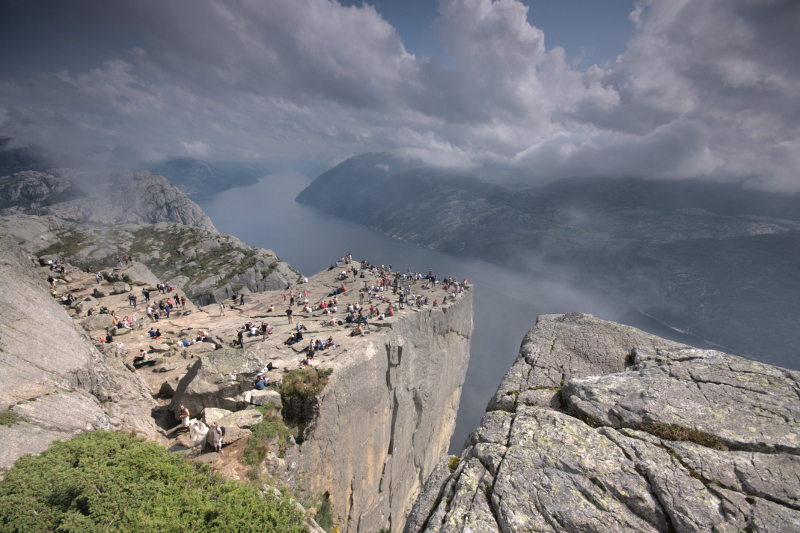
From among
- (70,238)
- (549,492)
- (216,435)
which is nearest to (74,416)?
(216,435)

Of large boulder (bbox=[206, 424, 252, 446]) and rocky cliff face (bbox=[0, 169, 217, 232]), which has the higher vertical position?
large boulder (bbox=[206, 424, 252, 446])

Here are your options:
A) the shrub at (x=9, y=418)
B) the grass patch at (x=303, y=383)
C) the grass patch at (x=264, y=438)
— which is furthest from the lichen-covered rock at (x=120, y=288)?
the shrub at (x=9, y=418)

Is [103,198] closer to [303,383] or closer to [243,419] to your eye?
[303,383]

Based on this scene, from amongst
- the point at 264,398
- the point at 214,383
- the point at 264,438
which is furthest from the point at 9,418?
the point at 264,398

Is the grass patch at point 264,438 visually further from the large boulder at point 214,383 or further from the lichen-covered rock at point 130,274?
the lichen-covered rock at point 130,274

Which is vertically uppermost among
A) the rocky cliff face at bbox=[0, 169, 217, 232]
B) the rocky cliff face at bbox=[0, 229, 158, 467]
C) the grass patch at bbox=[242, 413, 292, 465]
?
the rocky cliff face at bbox=[0, 229, 158, 467]

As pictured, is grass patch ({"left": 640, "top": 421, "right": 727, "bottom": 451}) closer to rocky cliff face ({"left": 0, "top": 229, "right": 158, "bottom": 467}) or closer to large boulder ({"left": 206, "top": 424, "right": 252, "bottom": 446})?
large boulder ({"left": 206, "top": 424, "right": 252, "bottom": 446})

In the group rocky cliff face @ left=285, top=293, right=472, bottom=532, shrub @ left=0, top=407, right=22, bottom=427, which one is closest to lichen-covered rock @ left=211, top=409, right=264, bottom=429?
rocky cliff face @ left=285, top=293, right=472, bottom=532

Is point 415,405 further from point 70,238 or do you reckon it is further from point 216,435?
point 70,238
